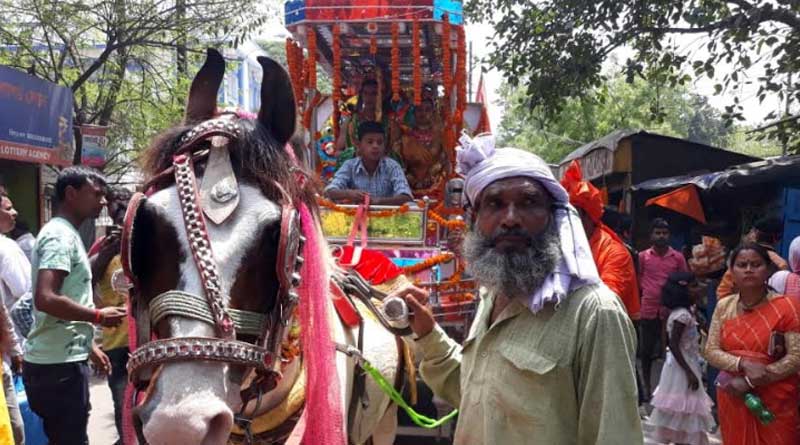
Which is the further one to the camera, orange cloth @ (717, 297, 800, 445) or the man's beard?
orange cloth @ (717, 297, 800, 445)

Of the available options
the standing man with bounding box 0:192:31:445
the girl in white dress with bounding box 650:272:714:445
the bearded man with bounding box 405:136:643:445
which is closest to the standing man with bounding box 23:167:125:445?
the standing man with bounding box 0:192:31:445

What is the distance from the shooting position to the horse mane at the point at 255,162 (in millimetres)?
2115

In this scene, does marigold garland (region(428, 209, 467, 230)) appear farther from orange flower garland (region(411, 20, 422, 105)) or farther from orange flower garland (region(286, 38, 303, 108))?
orange flower garland (region(286, 38, 303, 108))

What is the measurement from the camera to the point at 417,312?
2.39 meters

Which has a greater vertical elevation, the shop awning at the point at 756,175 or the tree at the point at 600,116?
the tree at the point at 600,116

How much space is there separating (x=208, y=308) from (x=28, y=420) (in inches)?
140

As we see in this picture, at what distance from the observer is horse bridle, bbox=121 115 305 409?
1.73 meters

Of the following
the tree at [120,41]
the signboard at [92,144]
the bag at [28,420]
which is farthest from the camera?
the tree at [120,41]

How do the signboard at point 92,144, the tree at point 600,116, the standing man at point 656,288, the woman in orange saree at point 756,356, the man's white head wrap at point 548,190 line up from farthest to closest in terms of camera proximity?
the tree at point 600,116 → the signboard at point 92,144 → the standing man at point 656,288 → the woman in orange saree at point 756,356 → the man's white head wrap at point 548,190

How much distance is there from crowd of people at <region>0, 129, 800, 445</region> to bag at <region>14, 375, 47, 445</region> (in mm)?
338

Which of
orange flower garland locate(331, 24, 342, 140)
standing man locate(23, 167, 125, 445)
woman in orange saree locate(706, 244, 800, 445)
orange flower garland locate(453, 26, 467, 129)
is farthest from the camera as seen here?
orange flower garland locate(453, 26, 467, 129)

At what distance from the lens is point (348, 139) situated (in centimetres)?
662

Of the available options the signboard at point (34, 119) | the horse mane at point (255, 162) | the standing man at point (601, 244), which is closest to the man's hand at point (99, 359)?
the horse mane at point (255, 162)

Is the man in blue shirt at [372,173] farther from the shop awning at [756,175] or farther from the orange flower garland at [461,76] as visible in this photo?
the shop awning at [756,175]
